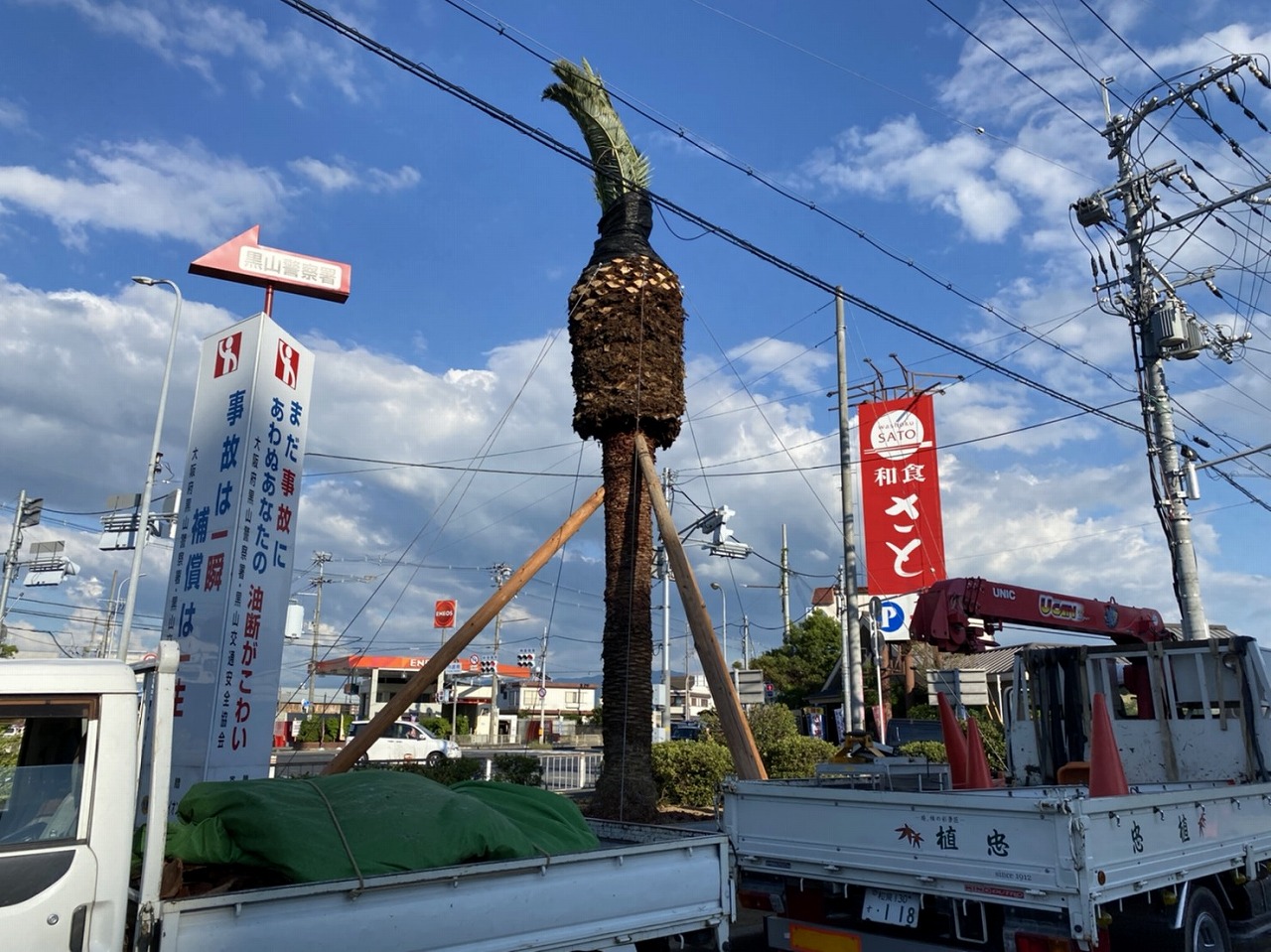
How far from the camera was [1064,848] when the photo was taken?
5000mm

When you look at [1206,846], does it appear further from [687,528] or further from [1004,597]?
[687,528]

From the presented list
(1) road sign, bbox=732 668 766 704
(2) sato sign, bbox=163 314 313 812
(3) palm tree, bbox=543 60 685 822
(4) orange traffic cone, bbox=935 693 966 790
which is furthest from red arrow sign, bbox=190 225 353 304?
(1) road sign, bbox=732 668 766 704

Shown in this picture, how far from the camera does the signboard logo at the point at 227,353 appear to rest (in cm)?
952

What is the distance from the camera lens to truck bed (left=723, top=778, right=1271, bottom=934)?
5.05 metres

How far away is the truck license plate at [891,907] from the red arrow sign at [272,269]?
8.68 metres

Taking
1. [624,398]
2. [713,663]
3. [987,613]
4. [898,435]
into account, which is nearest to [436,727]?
[898,435]

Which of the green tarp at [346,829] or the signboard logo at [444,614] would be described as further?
the signboard logo at [444,614]

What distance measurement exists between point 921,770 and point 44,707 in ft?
28.4

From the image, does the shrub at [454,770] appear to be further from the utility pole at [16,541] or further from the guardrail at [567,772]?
the utility pole at [16,541]

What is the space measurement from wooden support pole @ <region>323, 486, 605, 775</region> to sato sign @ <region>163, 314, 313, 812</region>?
3.16 m

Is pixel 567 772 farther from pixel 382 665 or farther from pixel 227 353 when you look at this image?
pixel 382 665

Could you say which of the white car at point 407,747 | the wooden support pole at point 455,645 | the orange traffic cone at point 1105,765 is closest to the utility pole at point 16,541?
the white car at point 407,747

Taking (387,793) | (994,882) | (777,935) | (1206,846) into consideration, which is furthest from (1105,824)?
(387,793)

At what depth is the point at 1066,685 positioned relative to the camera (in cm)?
938
